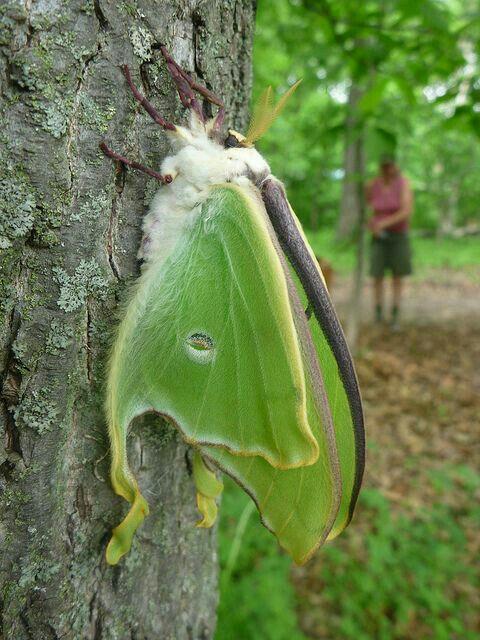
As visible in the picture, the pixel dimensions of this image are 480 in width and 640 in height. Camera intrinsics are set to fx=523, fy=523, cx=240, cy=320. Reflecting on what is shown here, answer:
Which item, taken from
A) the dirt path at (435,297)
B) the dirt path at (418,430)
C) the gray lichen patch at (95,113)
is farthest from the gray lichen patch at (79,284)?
the dirt path at (435,297)

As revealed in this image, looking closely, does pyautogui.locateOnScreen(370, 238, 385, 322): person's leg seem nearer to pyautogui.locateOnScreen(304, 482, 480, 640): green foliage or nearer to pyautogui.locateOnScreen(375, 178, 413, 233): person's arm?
pyautogui.locateOnScreen(375, 178, 413, 233): person's arm

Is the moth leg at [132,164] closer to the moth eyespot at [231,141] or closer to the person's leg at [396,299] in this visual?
the moth eyespot at [231,141]

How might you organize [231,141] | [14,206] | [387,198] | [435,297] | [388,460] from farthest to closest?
[435,297] < [387,198] < [388,460] < [231,141] < [14,206]

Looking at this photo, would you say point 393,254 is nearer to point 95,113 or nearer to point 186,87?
point 186,87

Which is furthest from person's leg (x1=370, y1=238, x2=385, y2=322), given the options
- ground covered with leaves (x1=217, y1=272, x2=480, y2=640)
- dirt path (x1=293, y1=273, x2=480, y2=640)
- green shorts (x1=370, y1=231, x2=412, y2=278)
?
ground covered with leaves (x1=217, y1=272, x2=480, y2=640)

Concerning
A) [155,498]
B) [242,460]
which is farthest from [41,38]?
[155,498]

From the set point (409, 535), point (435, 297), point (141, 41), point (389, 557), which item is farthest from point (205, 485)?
point (435, 297)

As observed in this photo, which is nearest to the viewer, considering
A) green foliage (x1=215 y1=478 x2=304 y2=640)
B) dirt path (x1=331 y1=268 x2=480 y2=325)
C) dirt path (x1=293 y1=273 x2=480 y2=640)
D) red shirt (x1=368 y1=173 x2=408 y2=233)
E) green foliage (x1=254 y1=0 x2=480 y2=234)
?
green foliage (x1=215 y1=478 x2=304 y2=640)
